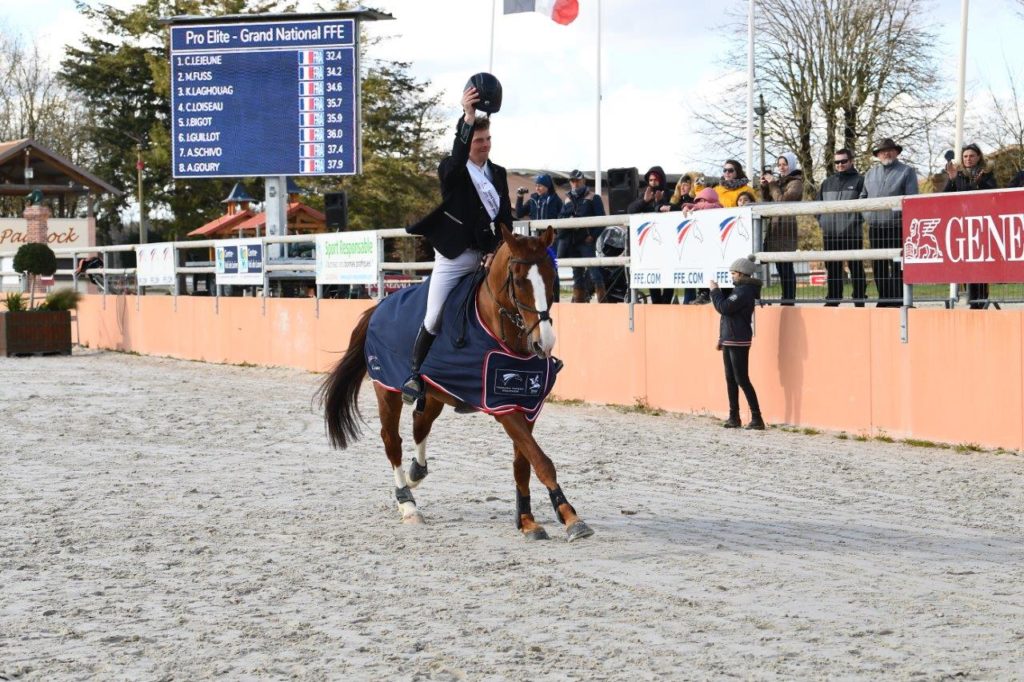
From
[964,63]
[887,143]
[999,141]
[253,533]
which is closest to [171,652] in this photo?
[253,533]

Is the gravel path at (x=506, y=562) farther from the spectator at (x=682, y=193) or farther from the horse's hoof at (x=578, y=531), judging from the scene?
the spectator at (x=682, y=193)

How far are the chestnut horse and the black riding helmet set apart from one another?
0.77 metres

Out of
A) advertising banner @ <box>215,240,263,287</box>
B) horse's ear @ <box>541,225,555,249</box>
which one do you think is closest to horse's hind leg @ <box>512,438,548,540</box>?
horse's ear @ <box>541,225,555,249</box>

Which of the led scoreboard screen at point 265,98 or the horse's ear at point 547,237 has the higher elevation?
the led scoreboard screen at point 265,98

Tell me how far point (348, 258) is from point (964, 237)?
10332 mm

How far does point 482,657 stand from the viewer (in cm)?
522

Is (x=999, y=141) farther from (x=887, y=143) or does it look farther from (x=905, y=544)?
(x=905, y=544)

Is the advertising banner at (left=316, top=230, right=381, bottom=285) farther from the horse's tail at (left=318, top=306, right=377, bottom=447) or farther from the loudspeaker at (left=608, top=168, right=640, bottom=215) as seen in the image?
the horse's tail at (left=318, top=306, right=377, bottom=447)

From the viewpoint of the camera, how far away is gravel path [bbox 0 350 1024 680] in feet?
17.2

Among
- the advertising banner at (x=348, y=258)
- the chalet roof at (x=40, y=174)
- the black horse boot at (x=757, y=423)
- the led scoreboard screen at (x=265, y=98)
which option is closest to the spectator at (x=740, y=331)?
the black horse boot at (x=757, y=423)

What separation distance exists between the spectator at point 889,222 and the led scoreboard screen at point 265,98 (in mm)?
12552

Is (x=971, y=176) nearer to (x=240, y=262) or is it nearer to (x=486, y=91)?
(x=486, y=91)

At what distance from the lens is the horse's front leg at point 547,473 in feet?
24.4

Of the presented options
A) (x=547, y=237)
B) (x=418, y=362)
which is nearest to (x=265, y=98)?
(x=418, y=362)
